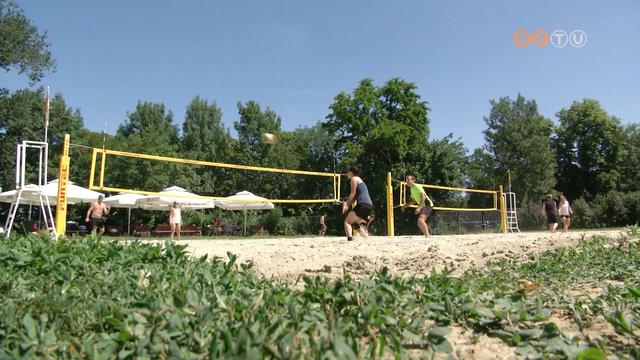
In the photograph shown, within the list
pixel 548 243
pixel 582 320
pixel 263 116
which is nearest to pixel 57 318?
pixel 582 320

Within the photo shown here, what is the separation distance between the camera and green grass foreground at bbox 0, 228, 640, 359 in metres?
1.69

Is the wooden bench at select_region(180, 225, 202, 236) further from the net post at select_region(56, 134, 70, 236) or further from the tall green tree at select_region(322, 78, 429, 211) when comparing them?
the net post at select_region(56, 134, 70, 236)

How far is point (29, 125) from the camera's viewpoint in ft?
113

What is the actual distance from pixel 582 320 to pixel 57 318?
2498 mm

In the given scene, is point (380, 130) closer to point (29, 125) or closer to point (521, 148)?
point (521, 148)

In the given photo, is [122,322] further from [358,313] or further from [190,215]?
[190,215]

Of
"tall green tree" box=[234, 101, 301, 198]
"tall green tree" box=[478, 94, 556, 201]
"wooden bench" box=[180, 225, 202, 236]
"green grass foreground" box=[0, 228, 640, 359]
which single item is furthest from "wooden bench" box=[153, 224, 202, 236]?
"tall green tree" box=[478, 94, 556, 201]

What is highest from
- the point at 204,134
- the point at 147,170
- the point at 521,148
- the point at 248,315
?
the point at 204,134

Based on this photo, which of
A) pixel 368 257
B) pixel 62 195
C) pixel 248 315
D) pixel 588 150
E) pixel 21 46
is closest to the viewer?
pixel 248 315

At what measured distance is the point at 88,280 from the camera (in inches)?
99.0

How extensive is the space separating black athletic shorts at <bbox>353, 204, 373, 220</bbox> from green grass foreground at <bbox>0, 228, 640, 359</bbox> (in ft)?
20.9

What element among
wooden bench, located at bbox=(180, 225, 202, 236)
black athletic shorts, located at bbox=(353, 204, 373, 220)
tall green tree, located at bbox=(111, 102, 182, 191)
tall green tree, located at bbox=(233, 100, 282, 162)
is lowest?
wooden bench, located at bbox=(180, 225, 202, 236)

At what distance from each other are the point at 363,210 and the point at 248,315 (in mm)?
7724

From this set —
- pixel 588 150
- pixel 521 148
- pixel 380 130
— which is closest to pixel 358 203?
pixel 380 130
